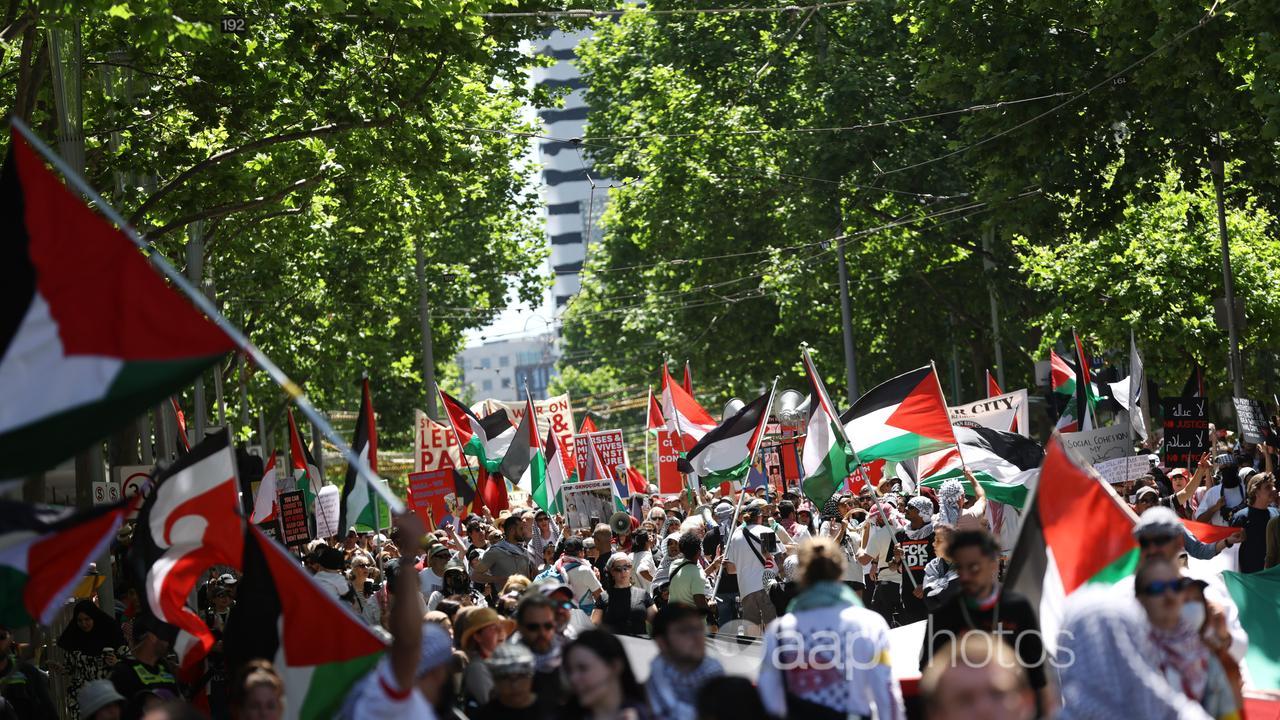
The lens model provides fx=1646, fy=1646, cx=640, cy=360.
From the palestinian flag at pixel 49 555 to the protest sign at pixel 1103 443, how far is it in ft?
41.6

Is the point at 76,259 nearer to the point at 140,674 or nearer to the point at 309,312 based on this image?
the point at 140,674

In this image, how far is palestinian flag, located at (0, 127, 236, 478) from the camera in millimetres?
6484

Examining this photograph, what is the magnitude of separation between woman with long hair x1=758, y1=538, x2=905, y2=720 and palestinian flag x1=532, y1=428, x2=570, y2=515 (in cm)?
1532

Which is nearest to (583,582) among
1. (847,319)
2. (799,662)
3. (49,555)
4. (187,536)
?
(187,536)

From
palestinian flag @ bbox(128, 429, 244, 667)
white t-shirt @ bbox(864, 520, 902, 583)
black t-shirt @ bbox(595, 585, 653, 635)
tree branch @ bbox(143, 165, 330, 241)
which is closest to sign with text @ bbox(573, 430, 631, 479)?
tree branch @ bbox(143, 165, 330, 241)

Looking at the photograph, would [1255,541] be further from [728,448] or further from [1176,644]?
[1176,644]

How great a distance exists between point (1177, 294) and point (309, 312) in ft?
65.6

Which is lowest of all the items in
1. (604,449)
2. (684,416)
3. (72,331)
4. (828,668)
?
(828,668)

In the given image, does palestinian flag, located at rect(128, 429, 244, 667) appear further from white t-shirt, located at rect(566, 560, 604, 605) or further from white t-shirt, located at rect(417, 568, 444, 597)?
white t-shirt, located at rect(417, 568, 444, 597)

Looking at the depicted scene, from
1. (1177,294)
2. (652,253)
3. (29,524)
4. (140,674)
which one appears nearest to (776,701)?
(29,524)

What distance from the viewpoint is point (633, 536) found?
1596cm

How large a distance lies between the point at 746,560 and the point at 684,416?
1241 cm

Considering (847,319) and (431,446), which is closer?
(431,446)

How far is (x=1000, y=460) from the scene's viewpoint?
50.2 ft
